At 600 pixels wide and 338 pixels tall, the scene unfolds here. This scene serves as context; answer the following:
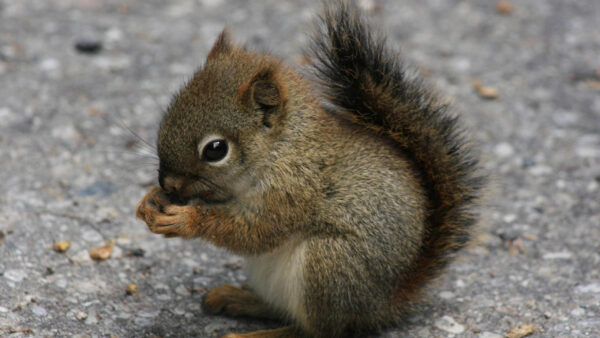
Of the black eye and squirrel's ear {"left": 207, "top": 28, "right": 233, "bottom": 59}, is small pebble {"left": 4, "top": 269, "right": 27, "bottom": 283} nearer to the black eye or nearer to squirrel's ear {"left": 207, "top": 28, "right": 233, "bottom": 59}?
the black eye

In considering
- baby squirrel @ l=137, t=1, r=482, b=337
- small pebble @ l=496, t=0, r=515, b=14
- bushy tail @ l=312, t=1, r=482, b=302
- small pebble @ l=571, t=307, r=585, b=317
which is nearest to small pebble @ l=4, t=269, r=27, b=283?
baby squirrel @ l=137, t=1, r=482, b=337

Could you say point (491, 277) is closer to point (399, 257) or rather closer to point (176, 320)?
point (399, 257)

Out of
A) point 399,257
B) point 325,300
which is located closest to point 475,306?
point 399,257

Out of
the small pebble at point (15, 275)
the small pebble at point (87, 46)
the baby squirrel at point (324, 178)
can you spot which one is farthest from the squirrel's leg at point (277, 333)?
the small pebble at point (87, 46)

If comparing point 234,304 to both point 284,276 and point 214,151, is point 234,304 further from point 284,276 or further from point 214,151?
point 214,151

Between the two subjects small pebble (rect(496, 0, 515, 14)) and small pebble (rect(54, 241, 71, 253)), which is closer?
small pebble (rect(54, 241, 71, 253))

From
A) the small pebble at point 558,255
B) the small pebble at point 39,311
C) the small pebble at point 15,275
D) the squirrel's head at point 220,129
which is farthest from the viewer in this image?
the small pebble at point 558,255

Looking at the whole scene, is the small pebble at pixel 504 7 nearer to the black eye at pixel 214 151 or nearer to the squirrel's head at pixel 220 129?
the squirrel's head at pixel 220 129
